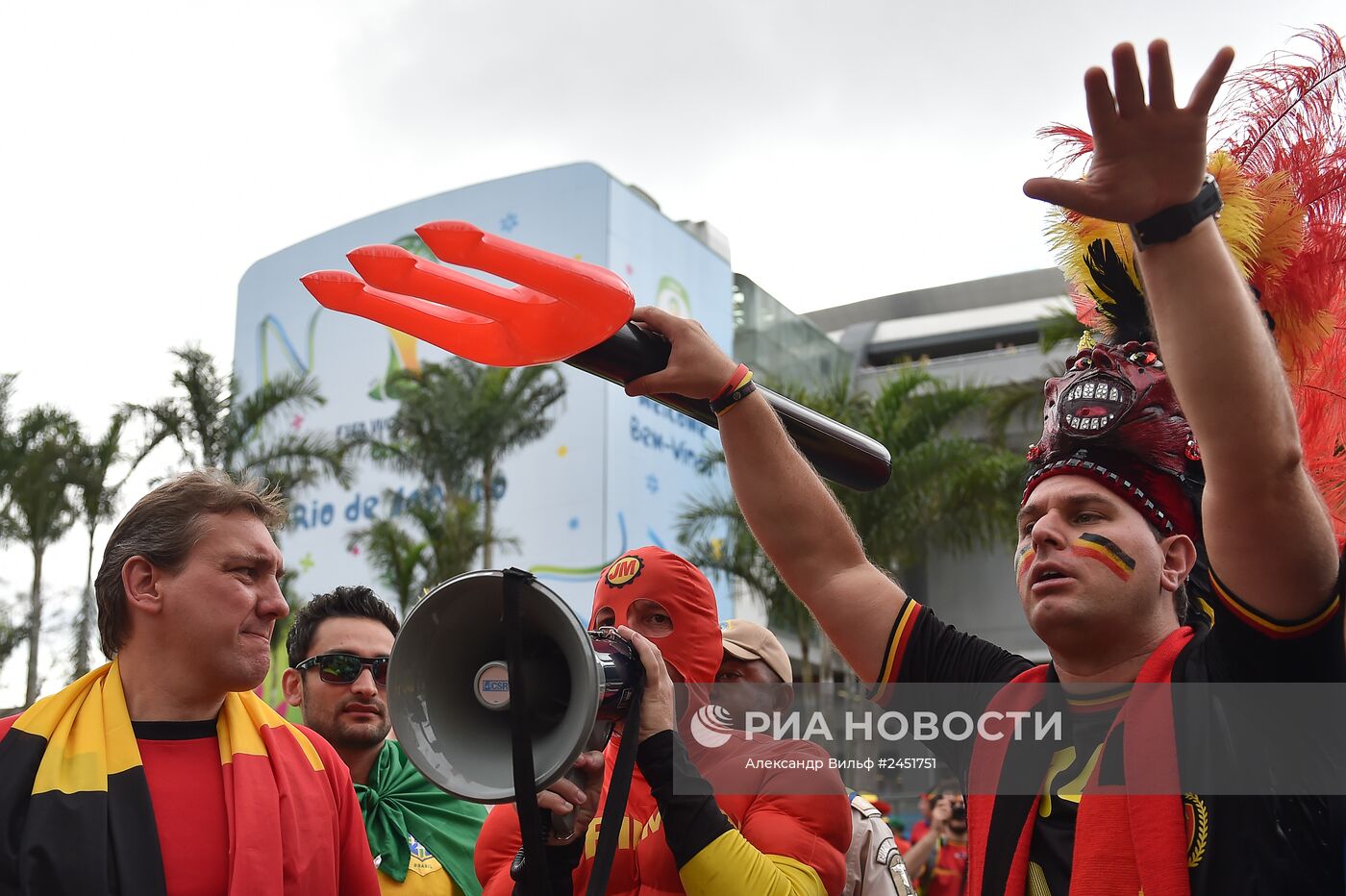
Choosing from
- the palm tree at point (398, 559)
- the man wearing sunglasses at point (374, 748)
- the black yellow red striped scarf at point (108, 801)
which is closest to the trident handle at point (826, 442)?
the black yellow red striped scarf at point (108, 801)

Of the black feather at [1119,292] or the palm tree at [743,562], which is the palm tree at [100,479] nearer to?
the palm tree at [743,562]

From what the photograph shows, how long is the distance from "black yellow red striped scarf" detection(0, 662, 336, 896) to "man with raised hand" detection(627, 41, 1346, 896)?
1.11m

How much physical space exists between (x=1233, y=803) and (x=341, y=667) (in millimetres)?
2445

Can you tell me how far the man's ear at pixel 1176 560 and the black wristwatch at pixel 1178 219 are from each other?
0.79m

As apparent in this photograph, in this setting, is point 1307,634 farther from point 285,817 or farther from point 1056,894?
point 285,817

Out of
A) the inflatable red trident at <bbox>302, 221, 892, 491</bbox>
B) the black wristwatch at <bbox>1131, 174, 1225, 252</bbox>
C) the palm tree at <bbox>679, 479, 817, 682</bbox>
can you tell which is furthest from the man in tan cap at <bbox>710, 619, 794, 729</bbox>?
the palm tree at <bbox>679, 479, 817, 682</bbox>

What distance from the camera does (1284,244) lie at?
2.19 metres

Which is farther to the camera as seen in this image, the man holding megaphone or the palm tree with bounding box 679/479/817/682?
the palm tree with bounding box 679/479/817/682

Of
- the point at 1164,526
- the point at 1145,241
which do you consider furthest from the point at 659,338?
the point at 1164,526

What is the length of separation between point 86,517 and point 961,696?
16741 mm

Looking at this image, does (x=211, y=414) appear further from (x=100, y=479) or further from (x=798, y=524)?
(x=798, y=524)

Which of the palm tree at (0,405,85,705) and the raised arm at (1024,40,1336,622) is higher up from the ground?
the palm tree at (0,405,85,705)

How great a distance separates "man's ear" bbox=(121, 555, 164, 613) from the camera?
2516mm

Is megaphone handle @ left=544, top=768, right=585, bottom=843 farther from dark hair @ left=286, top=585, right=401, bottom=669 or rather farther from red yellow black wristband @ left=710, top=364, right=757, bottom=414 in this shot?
dark hair @ left=286, top=585, right=401, bottom=669
